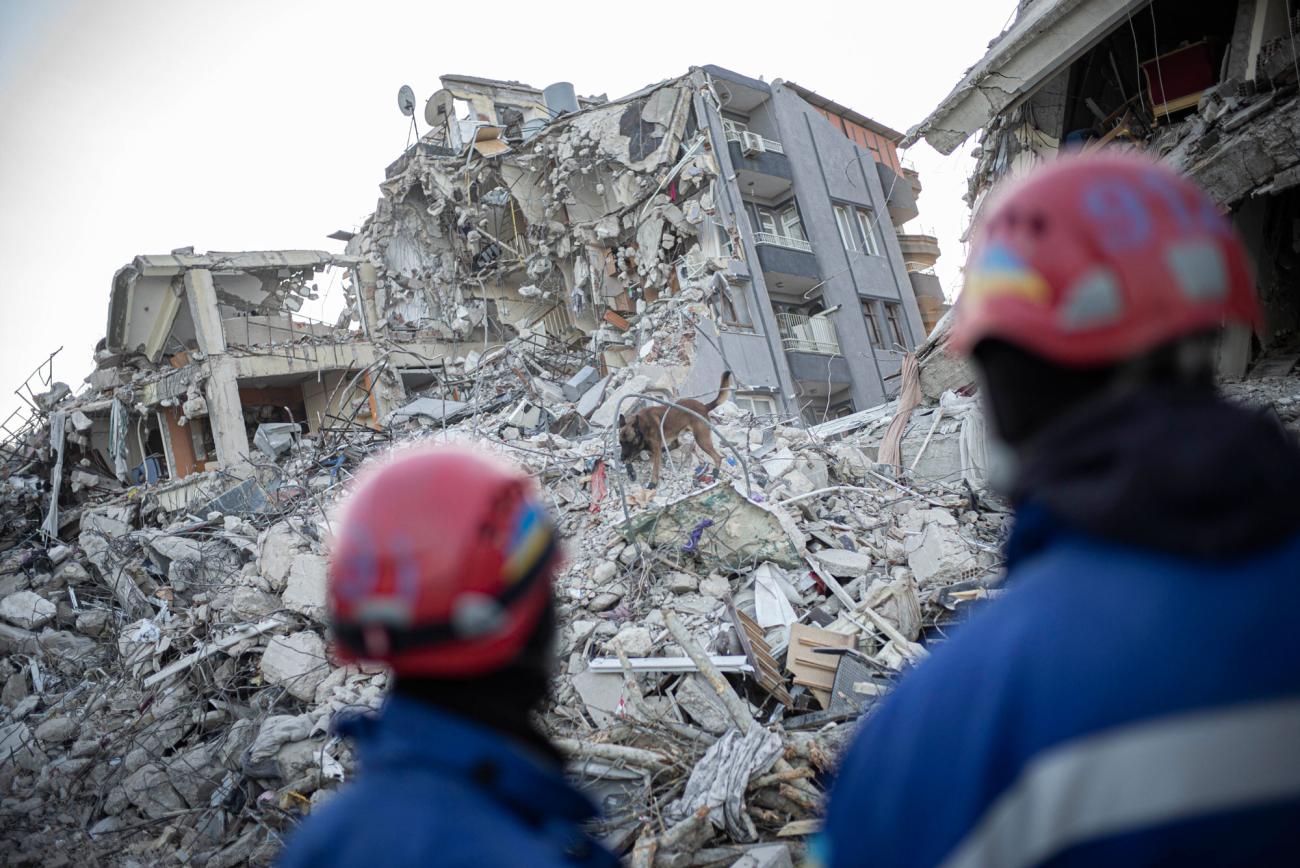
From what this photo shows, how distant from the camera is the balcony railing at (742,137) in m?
25.0

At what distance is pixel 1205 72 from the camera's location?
10195mm

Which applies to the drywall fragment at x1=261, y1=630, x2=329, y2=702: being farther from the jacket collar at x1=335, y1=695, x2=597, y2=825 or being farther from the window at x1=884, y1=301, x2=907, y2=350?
the window at x1=884, y1=301, x2=907, y2=350

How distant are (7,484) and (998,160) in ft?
79.5

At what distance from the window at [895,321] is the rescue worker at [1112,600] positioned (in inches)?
1131

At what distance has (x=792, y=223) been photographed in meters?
27.1

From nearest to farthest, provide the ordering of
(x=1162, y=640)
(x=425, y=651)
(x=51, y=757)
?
1. (x=1162, y=640)
2. (x=425, y=651)
3. (x=51, y=757)

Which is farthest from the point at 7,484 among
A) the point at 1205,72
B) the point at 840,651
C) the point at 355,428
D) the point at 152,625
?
the point at 1205,72

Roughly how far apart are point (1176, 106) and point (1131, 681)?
1155 cm

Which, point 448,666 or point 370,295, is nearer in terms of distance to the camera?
point 448,666

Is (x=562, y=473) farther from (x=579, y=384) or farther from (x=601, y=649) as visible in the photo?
(x=579, y=384)

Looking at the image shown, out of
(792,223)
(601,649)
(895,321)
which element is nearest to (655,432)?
(601,649)

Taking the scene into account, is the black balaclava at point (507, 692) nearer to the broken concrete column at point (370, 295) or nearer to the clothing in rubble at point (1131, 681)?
the clothing in rubble at point (1131, 681)

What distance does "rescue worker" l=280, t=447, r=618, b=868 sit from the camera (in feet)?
3.65

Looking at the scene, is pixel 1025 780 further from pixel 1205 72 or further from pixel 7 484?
pixel 7 484
